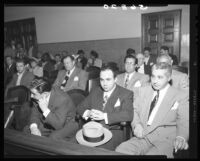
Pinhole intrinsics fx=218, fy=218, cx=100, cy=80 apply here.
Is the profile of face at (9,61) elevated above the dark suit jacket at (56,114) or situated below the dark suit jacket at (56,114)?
above

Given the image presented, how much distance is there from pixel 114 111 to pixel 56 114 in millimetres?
668

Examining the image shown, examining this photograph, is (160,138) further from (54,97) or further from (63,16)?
(63,16)

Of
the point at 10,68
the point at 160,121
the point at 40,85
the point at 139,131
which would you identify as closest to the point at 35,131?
the point at 40,85

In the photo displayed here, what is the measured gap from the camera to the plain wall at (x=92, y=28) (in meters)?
8.15

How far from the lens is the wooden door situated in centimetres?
749

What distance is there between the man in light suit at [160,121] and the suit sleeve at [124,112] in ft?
0.40

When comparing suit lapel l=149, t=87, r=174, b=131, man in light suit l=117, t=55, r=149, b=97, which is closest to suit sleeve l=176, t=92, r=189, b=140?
suit lapel l=149, t=87, r=174, b=131

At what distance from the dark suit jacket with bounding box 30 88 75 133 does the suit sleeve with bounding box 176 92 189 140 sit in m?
1.19

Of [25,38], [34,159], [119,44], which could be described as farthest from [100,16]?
[34,159]

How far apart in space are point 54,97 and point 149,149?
121cm

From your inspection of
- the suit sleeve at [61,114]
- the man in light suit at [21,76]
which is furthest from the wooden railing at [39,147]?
the man in light suit at [21,76]

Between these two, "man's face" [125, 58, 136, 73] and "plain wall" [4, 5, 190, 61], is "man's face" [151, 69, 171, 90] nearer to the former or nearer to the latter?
"man's face" [125, 58, 136, 73]

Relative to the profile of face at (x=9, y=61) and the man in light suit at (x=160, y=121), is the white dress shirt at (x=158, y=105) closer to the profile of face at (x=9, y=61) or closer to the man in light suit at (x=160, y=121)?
the man in light suit at (x=160, y=121)
